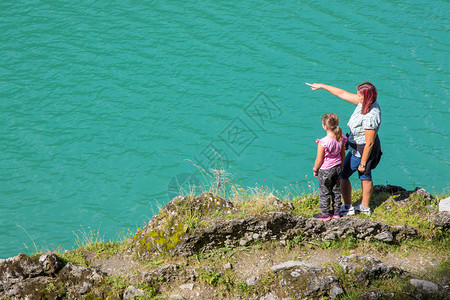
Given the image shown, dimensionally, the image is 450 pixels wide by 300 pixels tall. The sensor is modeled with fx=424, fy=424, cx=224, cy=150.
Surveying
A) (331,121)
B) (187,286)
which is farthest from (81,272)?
(331,121)

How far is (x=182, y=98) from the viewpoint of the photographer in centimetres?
1277

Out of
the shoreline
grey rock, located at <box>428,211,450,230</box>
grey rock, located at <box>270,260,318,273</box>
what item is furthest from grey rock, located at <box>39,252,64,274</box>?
grey rock, located at <box>428,211,450,230</box>

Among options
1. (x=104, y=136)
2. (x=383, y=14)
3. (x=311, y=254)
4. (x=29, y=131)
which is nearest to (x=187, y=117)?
(x=104, y=136)

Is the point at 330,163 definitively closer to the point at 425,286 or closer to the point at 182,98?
the point at 425,286

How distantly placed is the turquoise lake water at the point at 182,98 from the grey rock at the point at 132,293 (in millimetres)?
2676

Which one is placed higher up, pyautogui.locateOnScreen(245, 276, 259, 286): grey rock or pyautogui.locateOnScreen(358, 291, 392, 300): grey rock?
pyautogui.locateOnScreen(245, 276, 259, 286): grey rock

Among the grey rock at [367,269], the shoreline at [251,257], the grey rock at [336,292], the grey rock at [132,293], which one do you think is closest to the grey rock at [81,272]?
the shoreline at [251,257]

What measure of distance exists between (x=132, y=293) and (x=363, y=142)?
12.1ft

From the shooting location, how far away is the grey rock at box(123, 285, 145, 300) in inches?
214

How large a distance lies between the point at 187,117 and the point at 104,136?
234cm

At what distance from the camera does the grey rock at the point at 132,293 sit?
5.43 metres

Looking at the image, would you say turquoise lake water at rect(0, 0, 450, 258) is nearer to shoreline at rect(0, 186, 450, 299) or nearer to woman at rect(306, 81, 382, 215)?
woman at rect(306, 81, 382, 215)

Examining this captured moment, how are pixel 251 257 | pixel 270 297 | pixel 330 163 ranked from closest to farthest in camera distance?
pixel 270 297, pixel 330 163, pixel 251 257

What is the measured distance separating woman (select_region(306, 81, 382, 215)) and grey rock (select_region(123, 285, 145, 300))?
3.09 m
